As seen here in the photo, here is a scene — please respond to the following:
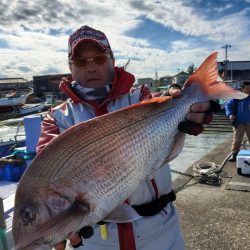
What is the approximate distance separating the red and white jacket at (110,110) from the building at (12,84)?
304ft

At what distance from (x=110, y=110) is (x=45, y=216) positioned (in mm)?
883

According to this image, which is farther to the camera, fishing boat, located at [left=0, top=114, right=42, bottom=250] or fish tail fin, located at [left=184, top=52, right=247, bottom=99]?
fishing boat, located at [left=0, top=114, right=42, bottom=250]

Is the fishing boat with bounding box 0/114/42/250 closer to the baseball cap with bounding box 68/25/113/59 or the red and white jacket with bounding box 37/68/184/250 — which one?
the red and white jacket with bounding box 37/68/184/250

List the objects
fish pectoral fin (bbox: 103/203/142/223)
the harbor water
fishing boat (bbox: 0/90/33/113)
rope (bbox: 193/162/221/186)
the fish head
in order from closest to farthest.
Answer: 1. the fish head
2. fish pectoral fin (bbox: 103/203/142/223)
3. rope (bbox: 193/162/221/186)
4. the harbor water
5. fishing boat (bbox: 0/90/33/113)

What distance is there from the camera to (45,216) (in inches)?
61.6

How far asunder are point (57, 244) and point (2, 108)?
1717 inches

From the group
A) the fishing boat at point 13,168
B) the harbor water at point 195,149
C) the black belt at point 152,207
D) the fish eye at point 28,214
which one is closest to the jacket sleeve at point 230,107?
the harbor water at point 195,149

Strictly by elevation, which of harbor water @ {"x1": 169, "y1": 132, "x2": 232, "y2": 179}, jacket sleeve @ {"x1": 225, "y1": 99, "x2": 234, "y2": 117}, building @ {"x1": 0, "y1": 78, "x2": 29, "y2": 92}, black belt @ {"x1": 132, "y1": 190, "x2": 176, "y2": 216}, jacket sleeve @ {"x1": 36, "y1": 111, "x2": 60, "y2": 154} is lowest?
building @ {"x1": 0, "y1": 78, "x2": 29, "y2": 92}

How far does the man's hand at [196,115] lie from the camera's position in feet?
6.10

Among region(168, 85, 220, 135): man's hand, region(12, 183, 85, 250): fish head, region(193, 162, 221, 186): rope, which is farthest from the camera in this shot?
region(193, 162, 221, 186): rope

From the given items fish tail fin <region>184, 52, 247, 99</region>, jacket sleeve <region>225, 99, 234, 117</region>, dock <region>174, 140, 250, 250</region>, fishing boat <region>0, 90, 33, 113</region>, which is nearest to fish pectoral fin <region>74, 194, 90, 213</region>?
fish tail fin <region>184, 52, 247, 99</region>

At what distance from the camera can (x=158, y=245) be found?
2205mm

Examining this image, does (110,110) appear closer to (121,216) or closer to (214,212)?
(121,216)

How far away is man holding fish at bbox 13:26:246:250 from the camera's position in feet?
5.17
